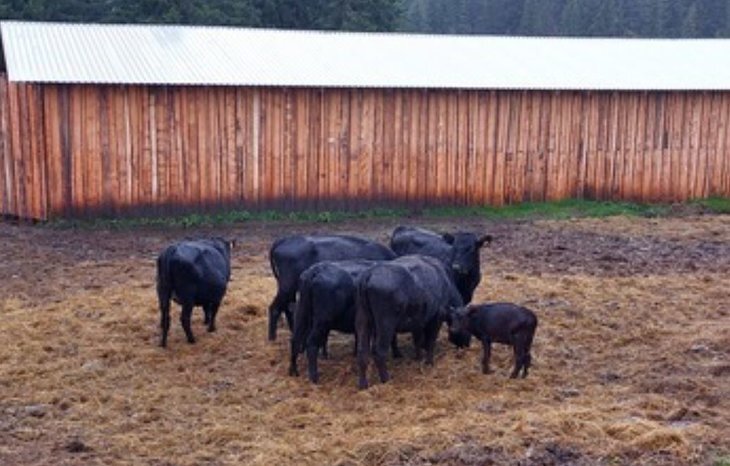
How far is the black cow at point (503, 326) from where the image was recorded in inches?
359

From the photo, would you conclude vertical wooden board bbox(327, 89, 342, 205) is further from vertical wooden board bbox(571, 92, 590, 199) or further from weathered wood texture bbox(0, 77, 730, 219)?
vertical wooden board bbox(571, 92, 590, 199)

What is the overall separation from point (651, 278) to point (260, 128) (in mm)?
9531

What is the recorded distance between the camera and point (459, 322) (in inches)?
376

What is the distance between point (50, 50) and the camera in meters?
19.8

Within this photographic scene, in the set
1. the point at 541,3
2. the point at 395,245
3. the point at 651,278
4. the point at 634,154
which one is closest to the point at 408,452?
the point at 395,245

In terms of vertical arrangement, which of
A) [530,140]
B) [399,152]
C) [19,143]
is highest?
[19,143]

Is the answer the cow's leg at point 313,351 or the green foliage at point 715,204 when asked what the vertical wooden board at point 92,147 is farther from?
the green foliage at point 715,204

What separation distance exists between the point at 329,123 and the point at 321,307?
37.9 feet

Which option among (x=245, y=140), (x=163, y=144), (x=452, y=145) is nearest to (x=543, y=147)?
(x=452, y=145)

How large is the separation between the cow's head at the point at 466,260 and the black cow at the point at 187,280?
2.88 metres

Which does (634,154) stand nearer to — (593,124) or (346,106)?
(593,124)

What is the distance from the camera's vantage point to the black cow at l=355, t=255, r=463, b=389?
8.88 metres

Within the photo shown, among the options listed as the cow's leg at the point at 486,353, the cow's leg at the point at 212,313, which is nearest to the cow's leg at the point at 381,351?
the cow's leg at the point at 486,353

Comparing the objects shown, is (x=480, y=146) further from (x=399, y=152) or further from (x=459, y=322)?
(x=459, y=322)
